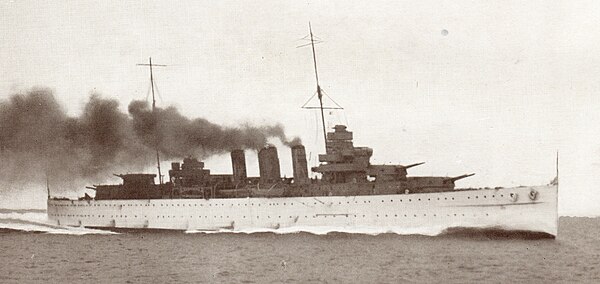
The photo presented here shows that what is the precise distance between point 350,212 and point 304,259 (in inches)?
358

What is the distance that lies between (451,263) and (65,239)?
2391 cm

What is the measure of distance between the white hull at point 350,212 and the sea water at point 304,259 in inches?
29.5

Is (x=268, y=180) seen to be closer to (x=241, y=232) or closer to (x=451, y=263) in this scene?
(x=241, y=232)

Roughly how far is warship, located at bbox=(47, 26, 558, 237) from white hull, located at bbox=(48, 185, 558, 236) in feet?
0.16

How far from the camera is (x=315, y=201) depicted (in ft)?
115

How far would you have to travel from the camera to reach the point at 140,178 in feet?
144

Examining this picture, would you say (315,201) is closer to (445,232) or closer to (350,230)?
(350,230)

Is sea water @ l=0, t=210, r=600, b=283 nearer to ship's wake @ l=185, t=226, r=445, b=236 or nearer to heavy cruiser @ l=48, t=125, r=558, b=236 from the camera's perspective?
ship's wake @ l=185, t=226, r=445, b=236

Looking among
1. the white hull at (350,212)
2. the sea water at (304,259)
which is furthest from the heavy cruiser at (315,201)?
the sea water at (304,259)

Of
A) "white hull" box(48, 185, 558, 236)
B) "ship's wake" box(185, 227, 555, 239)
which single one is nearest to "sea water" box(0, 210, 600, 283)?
"ship's wake" box(185, 227, 555, 239)

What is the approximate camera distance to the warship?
30.5 metres

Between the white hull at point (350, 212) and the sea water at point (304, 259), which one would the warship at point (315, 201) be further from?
the sea water at point (304, 259)

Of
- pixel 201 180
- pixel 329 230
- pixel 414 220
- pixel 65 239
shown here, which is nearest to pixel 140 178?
pixel 201 180

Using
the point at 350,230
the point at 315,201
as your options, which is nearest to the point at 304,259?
the point at 350,230
